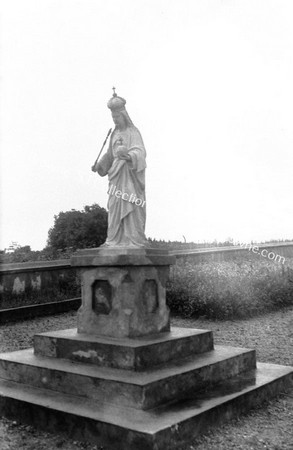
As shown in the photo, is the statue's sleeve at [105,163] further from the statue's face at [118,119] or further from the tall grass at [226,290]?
the tall grass at [226,290]

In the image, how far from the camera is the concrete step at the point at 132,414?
178 inches

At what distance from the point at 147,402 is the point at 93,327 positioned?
5.38 ft

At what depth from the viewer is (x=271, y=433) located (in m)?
5.11

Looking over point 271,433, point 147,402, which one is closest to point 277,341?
point 271,433

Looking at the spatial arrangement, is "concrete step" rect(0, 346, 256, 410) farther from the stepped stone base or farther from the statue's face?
the statue's face

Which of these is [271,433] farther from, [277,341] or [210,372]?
[277,341]

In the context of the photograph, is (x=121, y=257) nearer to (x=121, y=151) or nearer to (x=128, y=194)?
(x=128, y=194)

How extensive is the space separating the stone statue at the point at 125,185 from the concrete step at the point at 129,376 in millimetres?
1682

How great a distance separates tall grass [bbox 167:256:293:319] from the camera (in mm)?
12148

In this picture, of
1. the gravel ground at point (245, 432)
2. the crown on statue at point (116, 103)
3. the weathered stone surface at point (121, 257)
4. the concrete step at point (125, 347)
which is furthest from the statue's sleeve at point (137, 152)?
the gravel ground at point (245, 432)

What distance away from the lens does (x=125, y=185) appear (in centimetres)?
681

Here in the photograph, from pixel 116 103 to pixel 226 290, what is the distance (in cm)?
701

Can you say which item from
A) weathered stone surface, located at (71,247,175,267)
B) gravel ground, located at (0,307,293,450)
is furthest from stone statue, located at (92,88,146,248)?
gravel ground, located at (0,307,293,450)

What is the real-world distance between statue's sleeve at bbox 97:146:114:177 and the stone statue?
0.20 feet
